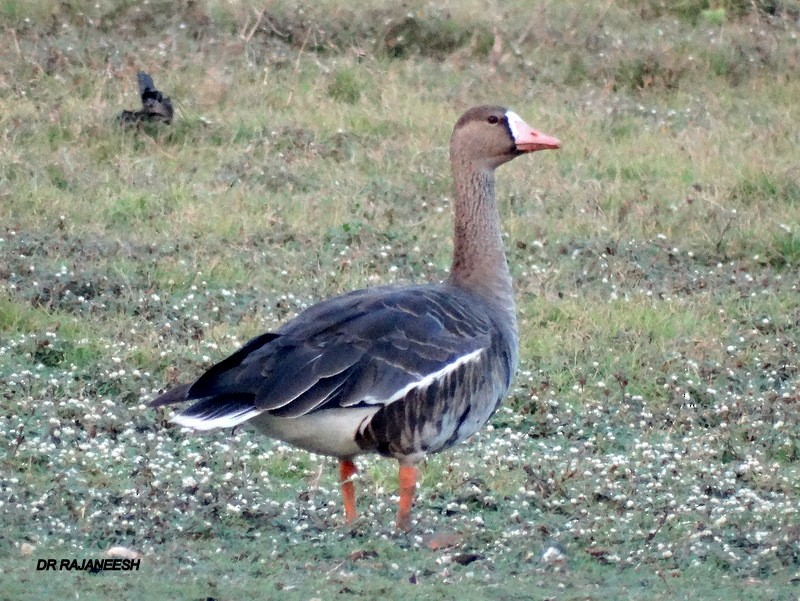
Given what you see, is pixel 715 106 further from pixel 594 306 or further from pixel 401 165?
pixel 594 306

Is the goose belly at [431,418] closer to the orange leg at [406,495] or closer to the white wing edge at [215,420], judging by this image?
the orange leg at [406,495]

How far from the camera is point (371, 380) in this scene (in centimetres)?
557

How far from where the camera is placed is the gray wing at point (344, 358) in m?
5.39

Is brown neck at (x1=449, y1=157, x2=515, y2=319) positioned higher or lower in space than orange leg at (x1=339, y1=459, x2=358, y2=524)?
higher

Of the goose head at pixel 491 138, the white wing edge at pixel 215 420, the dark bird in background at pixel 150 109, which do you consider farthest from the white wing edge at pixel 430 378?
the dark bird in background at pixel 150 109

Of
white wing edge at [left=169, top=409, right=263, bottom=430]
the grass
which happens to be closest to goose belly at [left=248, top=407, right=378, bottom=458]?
white wing edge at [left=169, top=409, right=263, bottom=430]

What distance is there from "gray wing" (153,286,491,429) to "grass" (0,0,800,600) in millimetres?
531

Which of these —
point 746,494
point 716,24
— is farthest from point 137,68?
point 746,494

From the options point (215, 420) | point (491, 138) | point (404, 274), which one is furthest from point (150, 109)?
point (215, 420)

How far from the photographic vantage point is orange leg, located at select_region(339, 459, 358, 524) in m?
5.77

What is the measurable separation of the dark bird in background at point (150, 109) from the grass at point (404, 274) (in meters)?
0.13

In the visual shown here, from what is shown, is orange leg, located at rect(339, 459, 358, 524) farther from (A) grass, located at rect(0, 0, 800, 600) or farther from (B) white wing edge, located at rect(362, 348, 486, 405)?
(B) white wing edge, located at rect(362, 348, 486, 405)

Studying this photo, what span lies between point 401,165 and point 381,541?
20.4 feet

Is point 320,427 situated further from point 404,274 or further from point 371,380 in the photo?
point 404,274
